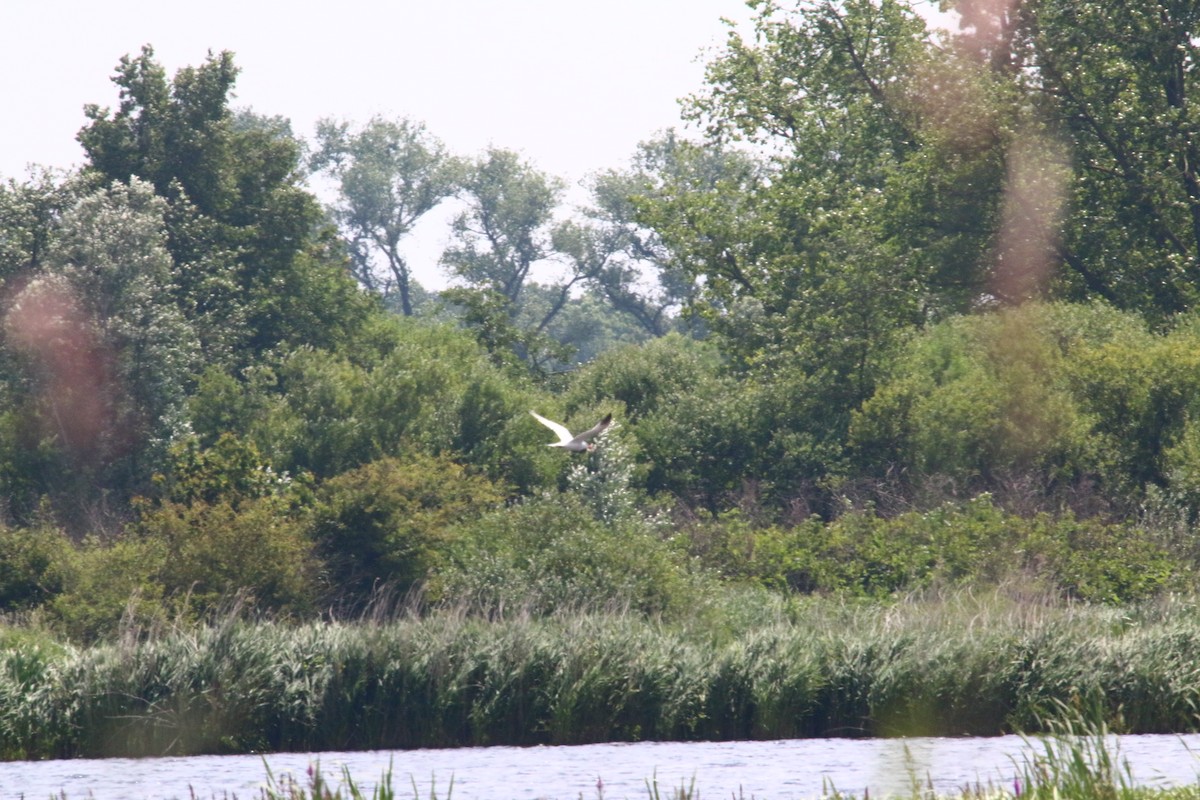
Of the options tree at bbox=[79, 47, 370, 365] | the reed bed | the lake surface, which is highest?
tree at bbox=[79, 47, 370, 365]

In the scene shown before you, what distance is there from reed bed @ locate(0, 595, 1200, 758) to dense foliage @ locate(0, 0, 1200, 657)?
651 centimetres

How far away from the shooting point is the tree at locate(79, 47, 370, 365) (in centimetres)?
5419

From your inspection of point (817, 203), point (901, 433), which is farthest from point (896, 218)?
point (901, 433)

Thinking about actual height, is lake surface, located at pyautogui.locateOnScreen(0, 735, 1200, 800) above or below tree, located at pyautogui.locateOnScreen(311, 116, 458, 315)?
below

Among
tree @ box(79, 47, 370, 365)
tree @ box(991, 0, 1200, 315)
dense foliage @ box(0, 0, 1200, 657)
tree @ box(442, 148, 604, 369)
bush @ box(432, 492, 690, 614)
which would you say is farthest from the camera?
tree @ box(442, 148, 604, 369)

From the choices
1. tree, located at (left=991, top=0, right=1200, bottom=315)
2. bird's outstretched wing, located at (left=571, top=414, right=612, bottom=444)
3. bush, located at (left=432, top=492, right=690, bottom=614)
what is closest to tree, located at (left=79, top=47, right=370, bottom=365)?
bush, located at (left=432, top=492, right=690, bottom=614)

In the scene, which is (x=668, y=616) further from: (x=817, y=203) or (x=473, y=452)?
(x=817, y=203)

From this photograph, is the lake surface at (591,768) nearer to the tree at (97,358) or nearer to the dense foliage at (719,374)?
the dense foliage at (719,374)

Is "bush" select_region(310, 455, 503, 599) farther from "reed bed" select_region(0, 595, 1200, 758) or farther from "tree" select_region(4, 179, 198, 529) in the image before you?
"reed bed" select_region(0, 595, 1200, 758)

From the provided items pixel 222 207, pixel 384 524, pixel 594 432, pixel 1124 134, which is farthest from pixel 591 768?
pixel 222 207

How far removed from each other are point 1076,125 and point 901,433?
1081 centimetres

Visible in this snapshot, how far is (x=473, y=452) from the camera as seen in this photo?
148 feet

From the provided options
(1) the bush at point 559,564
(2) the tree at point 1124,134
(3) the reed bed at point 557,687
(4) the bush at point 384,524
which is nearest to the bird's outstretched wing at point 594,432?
(3) the reed bed at point 557,687

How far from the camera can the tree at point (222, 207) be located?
54.2 metres
